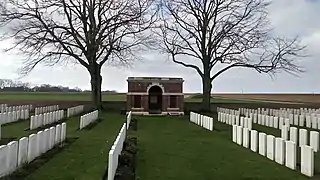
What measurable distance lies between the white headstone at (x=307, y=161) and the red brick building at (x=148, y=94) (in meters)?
29.6

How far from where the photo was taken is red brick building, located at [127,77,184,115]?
41000 millimetres

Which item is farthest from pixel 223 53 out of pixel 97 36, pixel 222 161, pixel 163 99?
pixel 222 161

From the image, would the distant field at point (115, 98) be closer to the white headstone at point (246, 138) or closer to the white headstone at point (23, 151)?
the white headstone at point (246, 138)

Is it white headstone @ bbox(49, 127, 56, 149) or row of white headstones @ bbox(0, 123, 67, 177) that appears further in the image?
white headstone @ bbox(49, 127, 56, 149)

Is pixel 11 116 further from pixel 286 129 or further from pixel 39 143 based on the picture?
pixel 286 129

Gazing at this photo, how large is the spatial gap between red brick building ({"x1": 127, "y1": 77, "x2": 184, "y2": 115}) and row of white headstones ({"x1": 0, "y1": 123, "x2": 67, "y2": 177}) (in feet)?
80.7

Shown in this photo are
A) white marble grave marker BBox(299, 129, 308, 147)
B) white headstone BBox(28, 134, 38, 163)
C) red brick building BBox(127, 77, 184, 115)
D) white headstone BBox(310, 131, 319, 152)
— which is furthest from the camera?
red brick building BBox(127, 77, 184, 115)

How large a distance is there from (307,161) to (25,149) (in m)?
6.90

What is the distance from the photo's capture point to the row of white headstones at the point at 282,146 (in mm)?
11195

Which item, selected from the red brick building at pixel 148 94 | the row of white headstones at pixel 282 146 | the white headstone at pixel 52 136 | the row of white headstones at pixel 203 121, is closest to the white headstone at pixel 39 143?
the white headstone at pixel 52 136

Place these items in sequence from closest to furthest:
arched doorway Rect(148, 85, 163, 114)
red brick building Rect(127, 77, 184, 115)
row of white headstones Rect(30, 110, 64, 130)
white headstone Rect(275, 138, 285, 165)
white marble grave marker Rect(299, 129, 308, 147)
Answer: white headstone Rect(275, 138, 285, 165) < white marble grave marker Rect(299, 129, 308, 147) < row of white headstones Rect(30, 110, 64, 130) < red brick building Rect(127, 77, 184, 115) < arched doorway Rect(148, 85, 163, 114)

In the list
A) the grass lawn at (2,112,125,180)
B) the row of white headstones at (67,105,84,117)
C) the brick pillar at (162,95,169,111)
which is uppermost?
the brick pillar at (162,95,169,111)

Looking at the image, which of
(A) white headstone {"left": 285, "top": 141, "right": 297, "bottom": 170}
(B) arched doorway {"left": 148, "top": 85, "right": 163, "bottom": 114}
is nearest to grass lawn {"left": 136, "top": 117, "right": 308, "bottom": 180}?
(A) white headstone {"left": 285, "top": 141, "right": 297, "bottom": 170}

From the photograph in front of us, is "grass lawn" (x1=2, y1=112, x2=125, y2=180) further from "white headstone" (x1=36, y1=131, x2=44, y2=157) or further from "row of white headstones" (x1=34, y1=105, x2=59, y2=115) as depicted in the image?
"row of white headstones" (x1=34, y1=105, x2=59, y2=115)
